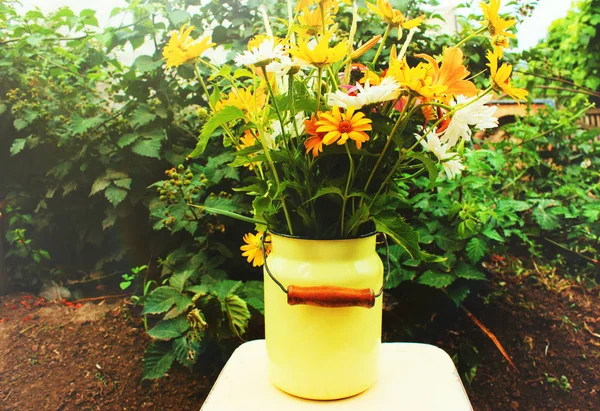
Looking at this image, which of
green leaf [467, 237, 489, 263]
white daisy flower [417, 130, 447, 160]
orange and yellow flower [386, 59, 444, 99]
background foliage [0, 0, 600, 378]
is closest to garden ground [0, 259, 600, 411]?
background foliage [0, 0, 600, 378]

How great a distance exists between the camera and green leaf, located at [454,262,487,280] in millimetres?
1103

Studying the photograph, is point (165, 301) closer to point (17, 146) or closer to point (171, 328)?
point (171, 328)

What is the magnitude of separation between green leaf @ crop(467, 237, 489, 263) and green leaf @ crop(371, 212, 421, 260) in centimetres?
63

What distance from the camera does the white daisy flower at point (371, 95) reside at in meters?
0.49

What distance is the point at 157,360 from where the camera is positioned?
107 cm

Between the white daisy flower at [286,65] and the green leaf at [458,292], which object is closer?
the white daisy flower at [286,65]

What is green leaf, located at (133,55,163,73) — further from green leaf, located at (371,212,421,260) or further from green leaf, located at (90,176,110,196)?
green leaf, located at (371,212,421,260)

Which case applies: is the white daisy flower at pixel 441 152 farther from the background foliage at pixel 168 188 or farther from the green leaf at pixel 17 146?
the green leaf at pixel 17 146

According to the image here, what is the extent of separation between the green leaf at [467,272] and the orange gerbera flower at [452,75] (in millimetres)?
692

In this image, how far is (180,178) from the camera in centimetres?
108

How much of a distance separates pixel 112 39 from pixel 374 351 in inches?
41.6

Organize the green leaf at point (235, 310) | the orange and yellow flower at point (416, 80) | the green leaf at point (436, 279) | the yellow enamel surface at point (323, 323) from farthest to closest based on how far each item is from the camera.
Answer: the green leaf at point (436, 279) < the green leaf at point (235, 310) < the yellow enamel surface at point (323, 323) < the orange and yellow flower at point (416, 80)


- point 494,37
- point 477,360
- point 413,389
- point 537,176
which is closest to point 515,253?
point 537,176

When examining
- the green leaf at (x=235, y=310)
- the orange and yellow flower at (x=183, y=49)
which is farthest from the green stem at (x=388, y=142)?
the green leaf at (x=235, y=310)
